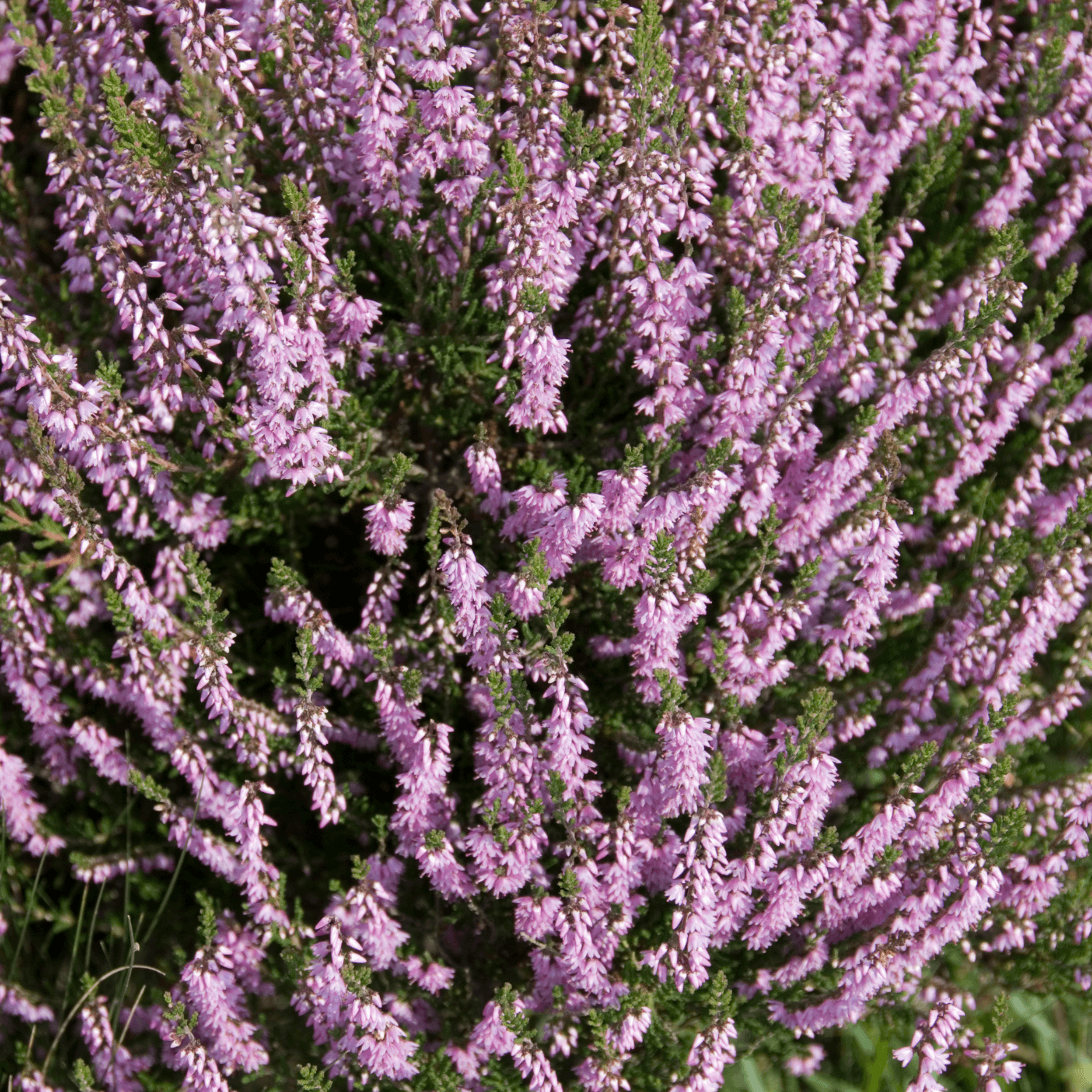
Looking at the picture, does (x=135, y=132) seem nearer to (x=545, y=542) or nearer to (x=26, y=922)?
(x=545, y=542)

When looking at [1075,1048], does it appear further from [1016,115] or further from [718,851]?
[1016,115]

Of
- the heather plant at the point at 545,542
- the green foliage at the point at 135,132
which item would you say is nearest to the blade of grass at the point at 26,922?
the heather plant at the point at 545,542

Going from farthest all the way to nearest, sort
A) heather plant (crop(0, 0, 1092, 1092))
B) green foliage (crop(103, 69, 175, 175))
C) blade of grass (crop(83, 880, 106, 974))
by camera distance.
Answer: blade of grass (crop(83, 880, 106, 974)), heather plant (crop(0, 0, 1092, 1092)), green foliage (crop(103, 69, 175, 175))

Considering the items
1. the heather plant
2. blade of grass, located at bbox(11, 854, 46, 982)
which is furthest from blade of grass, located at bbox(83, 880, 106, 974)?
blade of grass, located at bbox(11, 854, 46, 982)

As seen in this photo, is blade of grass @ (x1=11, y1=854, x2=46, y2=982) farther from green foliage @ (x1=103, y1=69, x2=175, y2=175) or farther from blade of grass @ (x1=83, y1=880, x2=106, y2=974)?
green foliage @ (x1=103, y1=69, x2=175, y2=175)

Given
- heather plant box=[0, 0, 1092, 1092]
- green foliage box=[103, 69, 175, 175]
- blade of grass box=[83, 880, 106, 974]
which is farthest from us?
blade of grass box=[83, 880, 106, 974]

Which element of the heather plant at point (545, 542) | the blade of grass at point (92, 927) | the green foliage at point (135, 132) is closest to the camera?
the green foliage at point (135, 132)

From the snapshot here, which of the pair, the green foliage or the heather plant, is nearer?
the green foliage

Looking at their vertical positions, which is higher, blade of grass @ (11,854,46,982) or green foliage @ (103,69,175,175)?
green foliage @ (103,69,175,175)

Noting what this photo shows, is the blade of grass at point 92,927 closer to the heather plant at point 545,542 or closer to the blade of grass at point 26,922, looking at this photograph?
the heather plant at point 545,542
